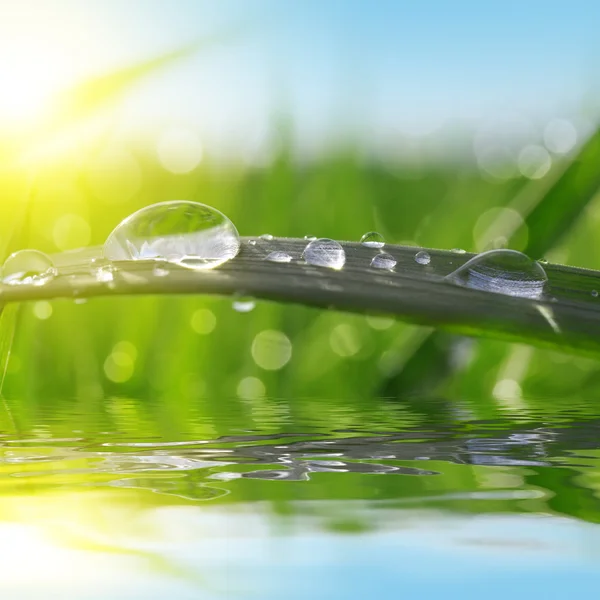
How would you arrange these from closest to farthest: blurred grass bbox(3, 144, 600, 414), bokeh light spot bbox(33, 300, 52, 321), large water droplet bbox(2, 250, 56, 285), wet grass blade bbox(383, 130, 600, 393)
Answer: large water droplet bbox(2, 250, 56, 285)
wet grass blade bbox(383, 130, 600, 393)
blurred grass bbox(3, 144, 600, 414)
bokeh light spot bbox(33, 300, 52, 321)

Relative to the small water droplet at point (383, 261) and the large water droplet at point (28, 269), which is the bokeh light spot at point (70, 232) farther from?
the small water droplet at point (383, 261)

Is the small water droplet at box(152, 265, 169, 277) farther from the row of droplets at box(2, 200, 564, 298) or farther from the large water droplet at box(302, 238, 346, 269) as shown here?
the large water droplet at box(302, 238, 346, 269)

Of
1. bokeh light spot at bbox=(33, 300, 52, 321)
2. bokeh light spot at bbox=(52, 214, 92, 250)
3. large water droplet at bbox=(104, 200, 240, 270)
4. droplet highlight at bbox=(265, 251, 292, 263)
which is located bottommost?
droplet highlight at bbox=(265, 251, 292, 263)

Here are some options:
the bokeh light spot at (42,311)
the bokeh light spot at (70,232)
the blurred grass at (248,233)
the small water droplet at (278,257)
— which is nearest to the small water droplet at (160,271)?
the small water droplet at (278,257)

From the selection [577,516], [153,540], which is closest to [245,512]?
[153,540]

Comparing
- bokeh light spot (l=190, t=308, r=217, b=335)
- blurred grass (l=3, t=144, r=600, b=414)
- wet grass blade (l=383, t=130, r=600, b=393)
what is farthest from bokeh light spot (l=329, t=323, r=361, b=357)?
wet grass blade (l=383, t=130, r=600, b=393)

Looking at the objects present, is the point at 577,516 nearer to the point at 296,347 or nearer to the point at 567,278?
the point at 567,278

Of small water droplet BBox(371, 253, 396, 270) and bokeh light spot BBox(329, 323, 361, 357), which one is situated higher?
bokeh light spot BBox(329, 323, 361, 357)
